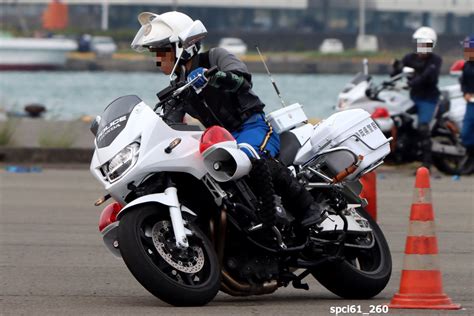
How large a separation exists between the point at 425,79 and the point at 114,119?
10877 mm

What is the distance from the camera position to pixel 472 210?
15148 mm

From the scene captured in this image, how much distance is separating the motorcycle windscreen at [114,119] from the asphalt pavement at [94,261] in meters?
1.00

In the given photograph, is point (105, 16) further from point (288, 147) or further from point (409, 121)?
point (288, 147)

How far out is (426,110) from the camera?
63.5 ft

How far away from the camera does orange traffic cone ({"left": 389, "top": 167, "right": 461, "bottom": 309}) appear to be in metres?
8.41

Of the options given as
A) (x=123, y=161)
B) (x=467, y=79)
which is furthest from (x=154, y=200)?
(x=467, y=79)

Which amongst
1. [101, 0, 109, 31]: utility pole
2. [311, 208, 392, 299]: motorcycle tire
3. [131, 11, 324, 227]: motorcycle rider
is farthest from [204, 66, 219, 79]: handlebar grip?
[101, 0, 109, 31]: utility pole

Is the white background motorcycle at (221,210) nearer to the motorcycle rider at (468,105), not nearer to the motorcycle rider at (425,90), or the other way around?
the motorcycle rider at (468,105)

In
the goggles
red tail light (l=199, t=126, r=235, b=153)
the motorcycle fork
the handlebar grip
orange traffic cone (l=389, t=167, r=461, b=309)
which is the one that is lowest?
orange traffic cone (l=389, t=167, r=461, b=309)

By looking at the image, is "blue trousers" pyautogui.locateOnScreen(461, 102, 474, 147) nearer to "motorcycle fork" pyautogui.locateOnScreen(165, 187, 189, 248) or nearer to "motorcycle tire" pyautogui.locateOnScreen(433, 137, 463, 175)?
"motorcycle tire" pyautogui.locateOnScreen(433, 137, 463, 175)

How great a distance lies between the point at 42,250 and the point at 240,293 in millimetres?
3410

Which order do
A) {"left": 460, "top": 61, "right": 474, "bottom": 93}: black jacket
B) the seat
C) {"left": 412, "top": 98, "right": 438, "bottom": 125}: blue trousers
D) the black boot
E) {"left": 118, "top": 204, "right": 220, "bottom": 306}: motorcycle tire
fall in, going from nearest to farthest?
1. {"left": 118, "top": 204, "right": 220, "bottom": 306}: motorcycle tire
2. the black boot
3. the seat
4. {"left": 460, "top": 61, "right": 474, "bottom": 93}: black jacket
5. {"left": 412, "top": 98, "right": 438, "bottom": 125}: blue trousers

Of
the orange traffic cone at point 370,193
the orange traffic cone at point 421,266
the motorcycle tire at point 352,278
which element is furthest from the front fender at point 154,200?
the orange traffic cone at point 370,193

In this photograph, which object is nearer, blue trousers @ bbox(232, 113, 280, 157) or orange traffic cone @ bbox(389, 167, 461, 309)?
orange traffic cone @ bbox(389, 167, 461, 309)
